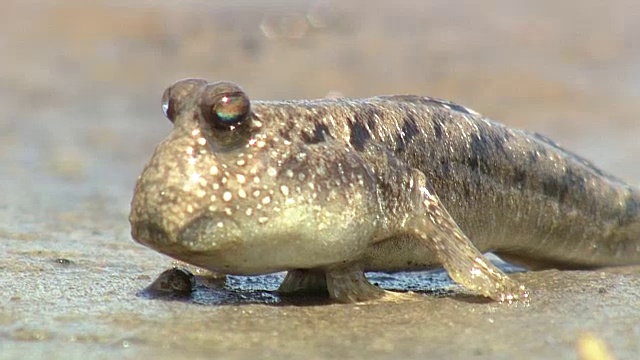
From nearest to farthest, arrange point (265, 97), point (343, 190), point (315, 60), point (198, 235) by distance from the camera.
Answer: point (198, 235)
point (343, 190)
point (265, 97)
point (315, 60)

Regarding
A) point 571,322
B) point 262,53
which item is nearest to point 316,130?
point 571,322

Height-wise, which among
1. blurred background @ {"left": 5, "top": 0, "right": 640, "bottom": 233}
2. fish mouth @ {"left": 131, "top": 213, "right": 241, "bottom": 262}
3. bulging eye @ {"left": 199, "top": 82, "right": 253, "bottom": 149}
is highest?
blurred background @ {"left": 5, "top": 0, "right": 640, "bottom": 233}

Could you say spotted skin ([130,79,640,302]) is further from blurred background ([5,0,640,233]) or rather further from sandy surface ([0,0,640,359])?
blurred background ([5,0,640,233])

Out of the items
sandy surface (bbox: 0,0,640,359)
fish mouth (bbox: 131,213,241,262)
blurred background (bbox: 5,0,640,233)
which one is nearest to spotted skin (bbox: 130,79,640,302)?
fish mouth (bbox: 131,213,241,262)

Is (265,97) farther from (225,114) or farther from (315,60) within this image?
(225,114)

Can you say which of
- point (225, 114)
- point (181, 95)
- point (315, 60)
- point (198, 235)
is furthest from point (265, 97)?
point (198, 235)

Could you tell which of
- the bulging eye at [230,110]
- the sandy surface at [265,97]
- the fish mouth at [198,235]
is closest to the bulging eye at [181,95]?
the bulging eye at [230,110]

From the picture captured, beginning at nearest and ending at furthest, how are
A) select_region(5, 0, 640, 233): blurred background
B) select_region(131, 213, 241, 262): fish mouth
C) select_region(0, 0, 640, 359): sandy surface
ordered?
select_region(0, 0, 640, 359): sandy surface → select_region(131, 213, 241, 262): fish mouth → select_region(5, 0, 640, 233): blurred background
